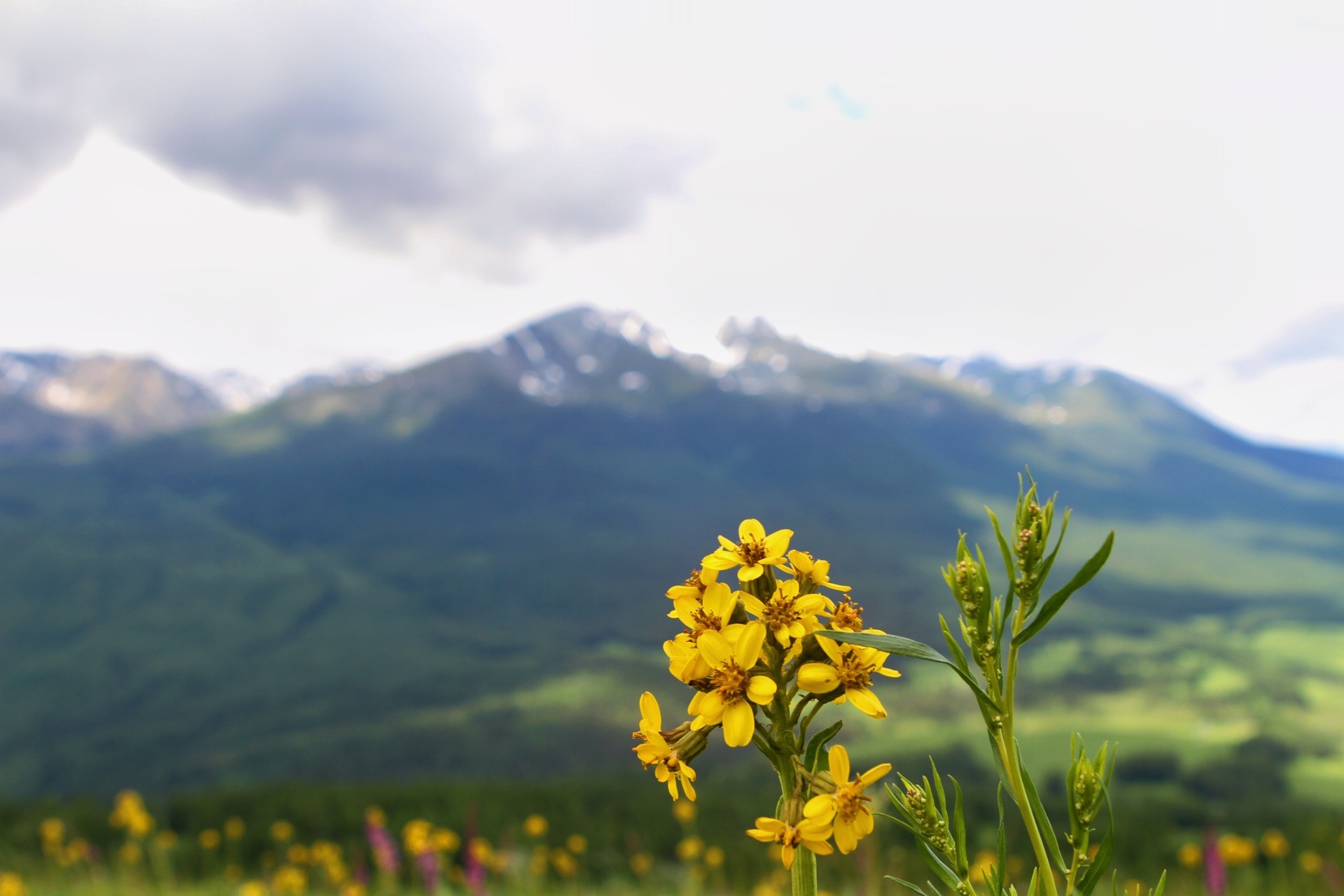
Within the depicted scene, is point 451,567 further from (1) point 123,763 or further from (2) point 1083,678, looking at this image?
(2) point 1083,678

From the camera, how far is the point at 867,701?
1.36 m

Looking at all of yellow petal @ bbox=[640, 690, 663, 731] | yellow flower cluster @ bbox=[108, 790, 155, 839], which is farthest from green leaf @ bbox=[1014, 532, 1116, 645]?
yellow flower cluster @ bbox=[108, 790, 155, 839]

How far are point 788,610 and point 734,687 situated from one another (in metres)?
0.16

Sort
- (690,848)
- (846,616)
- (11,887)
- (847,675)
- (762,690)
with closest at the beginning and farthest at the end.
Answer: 1. (762,690)
2. (847,675)
3. (846,616)
4. (11,887)
5. (690,848)

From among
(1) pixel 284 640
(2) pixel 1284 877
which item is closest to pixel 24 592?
(1) pixel 284 640

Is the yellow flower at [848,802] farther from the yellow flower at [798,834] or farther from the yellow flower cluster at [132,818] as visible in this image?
the yellow flower cluster at [132,818]

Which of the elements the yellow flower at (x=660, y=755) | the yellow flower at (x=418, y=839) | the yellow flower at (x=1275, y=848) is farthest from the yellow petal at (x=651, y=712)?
the yellow flower at (x=1275, y=848)

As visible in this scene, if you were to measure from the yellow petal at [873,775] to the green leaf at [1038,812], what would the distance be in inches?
7.5

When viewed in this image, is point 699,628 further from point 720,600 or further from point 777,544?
point 777,544

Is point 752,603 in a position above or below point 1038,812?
above

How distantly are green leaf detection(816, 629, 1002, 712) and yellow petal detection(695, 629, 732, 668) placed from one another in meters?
0.21

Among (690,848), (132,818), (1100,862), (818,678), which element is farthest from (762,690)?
(132,818)

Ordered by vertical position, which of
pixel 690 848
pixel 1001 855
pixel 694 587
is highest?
pixel 694 587

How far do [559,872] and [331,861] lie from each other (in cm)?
230
